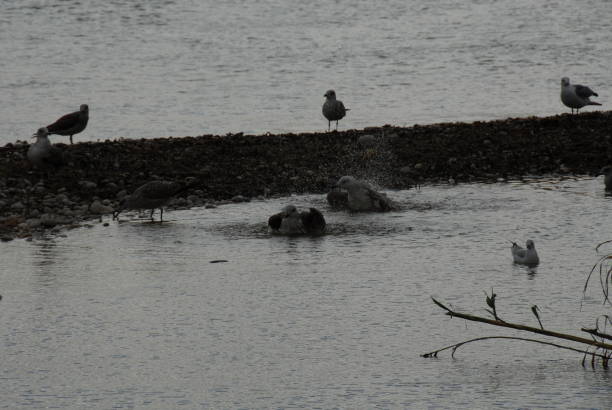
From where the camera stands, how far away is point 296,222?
12852mm

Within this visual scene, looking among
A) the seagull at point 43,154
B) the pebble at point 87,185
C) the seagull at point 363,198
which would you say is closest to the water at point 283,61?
the seagull at point 43,154

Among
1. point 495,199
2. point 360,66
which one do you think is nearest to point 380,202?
point 495,199

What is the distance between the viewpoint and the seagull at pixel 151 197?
13992mm

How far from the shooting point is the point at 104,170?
640 inches

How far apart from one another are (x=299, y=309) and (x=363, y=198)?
4717 millimetres

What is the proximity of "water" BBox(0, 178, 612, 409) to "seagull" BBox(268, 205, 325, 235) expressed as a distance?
0.19 m

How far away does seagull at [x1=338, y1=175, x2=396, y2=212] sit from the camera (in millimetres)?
14047

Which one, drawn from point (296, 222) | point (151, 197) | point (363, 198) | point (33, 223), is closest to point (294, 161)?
point (363, 198)

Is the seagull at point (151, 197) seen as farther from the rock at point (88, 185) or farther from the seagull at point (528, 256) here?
the seagull at point (528, 256)

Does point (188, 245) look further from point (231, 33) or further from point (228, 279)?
point (231, 33)

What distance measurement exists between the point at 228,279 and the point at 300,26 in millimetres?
26900

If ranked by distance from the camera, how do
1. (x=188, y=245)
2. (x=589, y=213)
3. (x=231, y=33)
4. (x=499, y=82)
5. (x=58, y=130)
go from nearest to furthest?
1. (x=188, y=245)
2. (x=589, y=213)
3. (x=58, y=130)
4. (x=499, y=82)
5. (x=231, y=33)

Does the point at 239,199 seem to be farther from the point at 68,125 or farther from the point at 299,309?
the point at 299,309

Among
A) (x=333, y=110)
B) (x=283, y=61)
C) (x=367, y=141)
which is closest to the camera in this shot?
(x=367, y=141)
